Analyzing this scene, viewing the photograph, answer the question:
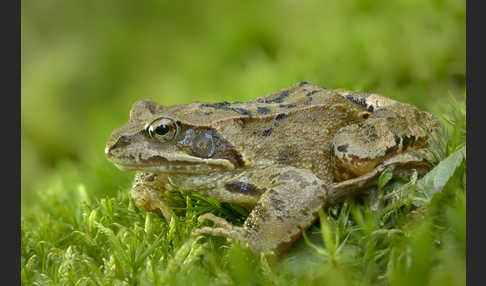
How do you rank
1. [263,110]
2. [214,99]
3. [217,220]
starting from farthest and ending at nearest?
[214,99]
[263,110]
[217,220]

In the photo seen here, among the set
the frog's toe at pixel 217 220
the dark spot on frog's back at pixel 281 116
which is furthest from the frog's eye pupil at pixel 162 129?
the dark spot on frog's back at pixel 281 116

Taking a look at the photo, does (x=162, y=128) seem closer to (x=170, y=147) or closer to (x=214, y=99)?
(x=170, y=147)

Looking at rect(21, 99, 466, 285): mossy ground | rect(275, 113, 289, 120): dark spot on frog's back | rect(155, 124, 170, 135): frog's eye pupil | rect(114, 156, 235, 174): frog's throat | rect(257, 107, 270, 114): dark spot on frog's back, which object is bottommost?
rect(21, 99, 466, 285): mossy ground

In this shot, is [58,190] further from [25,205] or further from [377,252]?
[377,252]

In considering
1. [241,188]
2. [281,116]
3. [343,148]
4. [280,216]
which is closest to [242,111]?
[281,116]

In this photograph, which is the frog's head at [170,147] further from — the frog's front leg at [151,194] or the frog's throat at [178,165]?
the frog's front leg at [151,194]

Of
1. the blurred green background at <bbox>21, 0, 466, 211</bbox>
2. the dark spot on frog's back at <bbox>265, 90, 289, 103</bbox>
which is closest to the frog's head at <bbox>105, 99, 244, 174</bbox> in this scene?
the dark spot on frog's back at <bbox>265, 90, 289, 103</bbox>

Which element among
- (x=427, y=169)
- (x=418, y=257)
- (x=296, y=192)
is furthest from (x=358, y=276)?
(x=427, y=169)

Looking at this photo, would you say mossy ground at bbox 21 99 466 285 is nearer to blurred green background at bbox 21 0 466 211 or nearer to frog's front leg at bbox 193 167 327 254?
frog's front leg at bbox 193 167 327 254
